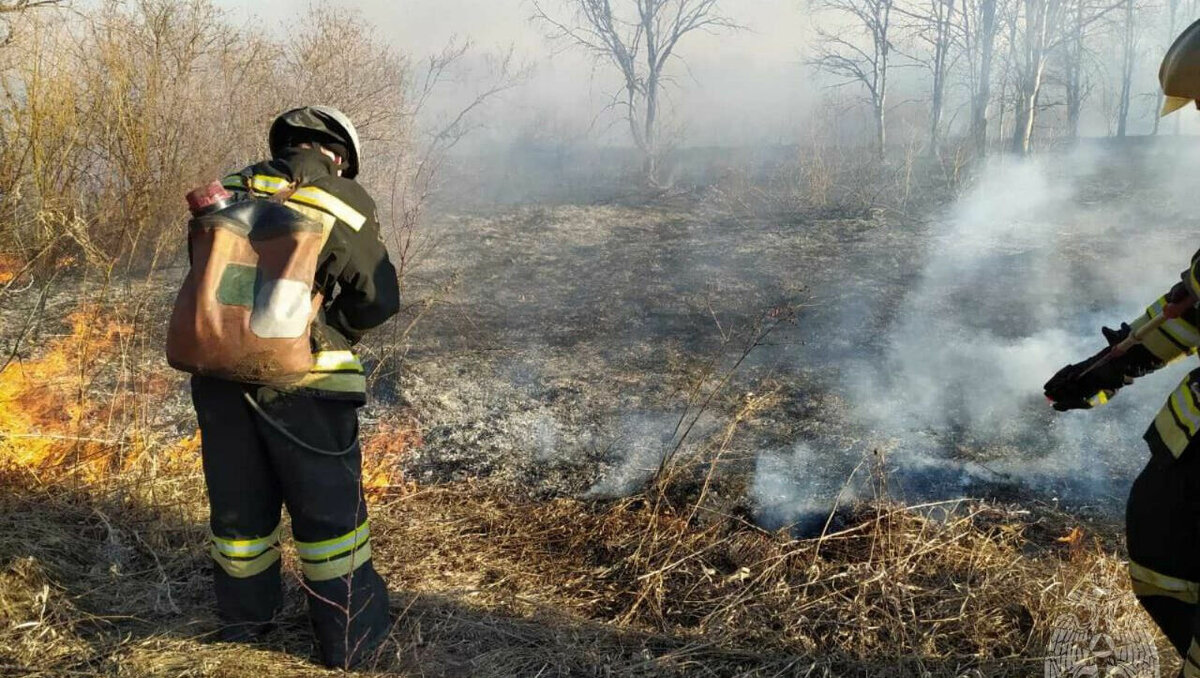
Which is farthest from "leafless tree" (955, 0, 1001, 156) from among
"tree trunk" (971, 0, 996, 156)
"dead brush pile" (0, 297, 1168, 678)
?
"dead brush pile" (0, 297, 1168, 678)

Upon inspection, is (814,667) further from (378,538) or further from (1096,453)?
(1096,453)

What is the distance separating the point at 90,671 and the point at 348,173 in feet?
6.04

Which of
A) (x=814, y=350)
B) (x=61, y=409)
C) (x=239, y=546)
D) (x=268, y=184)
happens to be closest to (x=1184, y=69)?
(x=268, y=184)

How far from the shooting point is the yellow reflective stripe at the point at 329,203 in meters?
2.29

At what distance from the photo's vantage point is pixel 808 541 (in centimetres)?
318

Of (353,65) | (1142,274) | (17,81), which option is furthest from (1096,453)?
(353,65)

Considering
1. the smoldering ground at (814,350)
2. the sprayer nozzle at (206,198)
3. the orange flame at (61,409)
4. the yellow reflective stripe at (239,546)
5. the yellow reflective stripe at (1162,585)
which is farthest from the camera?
the smoldering ground at (814,350)

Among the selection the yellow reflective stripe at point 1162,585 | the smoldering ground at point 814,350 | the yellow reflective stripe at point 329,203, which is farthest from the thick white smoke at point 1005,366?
the yellow reflective stripe at point 329,203

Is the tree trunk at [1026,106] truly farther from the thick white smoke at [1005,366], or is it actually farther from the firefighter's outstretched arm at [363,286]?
the firefighter's outstretched arm at [363,286]

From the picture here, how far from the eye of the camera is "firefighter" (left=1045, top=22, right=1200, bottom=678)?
1.84 m

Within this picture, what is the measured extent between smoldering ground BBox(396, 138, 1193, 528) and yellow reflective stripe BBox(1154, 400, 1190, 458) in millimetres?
1224

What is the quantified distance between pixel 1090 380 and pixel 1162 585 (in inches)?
25.0

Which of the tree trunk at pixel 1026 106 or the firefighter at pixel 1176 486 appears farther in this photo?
the tree trunk at pixel 1026 106

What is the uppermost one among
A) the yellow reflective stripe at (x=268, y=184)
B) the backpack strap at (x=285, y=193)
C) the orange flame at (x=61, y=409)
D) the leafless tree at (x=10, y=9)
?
the leafless tree at (x=10, y=9)
